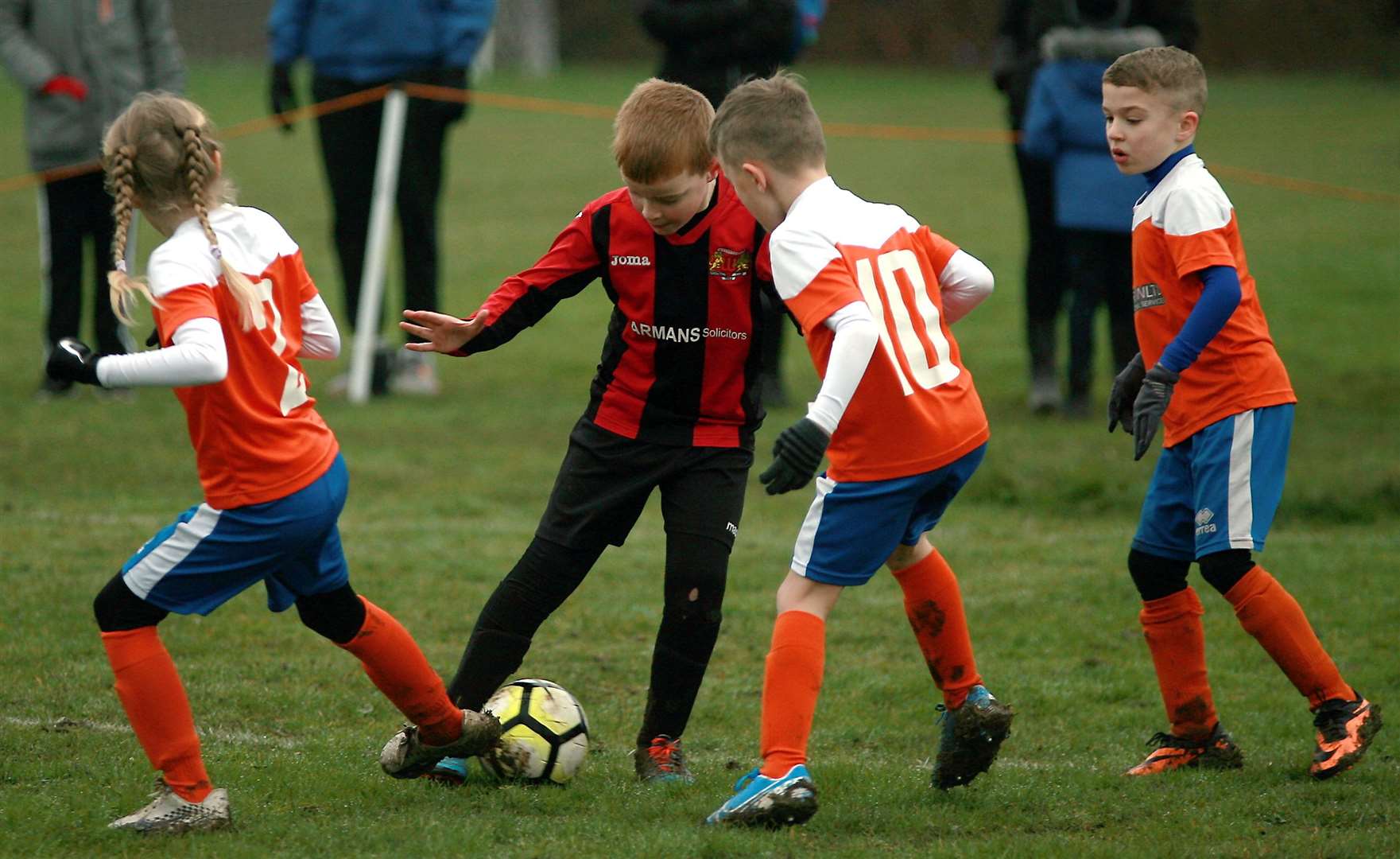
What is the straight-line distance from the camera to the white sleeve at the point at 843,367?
143 inches

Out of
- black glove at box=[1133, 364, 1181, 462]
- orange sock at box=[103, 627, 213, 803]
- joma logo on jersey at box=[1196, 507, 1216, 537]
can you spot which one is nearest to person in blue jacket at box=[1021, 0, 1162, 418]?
joma logo on jersey at box=[1196, 507, 1216, 537]

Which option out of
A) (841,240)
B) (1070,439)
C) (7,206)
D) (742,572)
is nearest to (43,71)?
(742,572)

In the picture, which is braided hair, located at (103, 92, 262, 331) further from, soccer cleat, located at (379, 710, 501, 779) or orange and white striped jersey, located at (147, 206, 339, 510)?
soccer cleat, located at (379, 710, 501, 779)

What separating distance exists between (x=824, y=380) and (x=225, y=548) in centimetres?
141

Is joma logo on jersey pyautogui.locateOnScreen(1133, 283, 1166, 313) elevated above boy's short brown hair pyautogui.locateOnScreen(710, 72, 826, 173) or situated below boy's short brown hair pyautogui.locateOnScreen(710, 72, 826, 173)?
below

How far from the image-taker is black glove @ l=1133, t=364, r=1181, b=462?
4113mm

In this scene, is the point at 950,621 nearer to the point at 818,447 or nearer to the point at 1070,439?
the point at 818,447

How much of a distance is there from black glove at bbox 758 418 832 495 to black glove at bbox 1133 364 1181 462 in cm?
96

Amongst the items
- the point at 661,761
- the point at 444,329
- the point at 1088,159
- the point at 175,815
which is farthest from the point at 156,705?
the point at 1088,159

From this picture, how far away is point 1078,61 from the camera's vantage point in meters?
9.12

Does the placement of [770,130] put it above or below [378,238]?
above

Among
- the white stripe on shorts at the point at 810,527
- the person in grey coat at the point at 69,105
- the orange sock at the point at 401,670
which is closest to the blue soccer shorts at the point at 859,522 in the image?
the white stripe on shorts at the point at 810,527

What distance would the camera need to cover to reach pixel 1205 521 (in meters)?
4.32

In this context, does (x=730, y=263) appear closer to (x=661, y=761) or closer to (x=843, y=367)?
(x=843, y=367)
